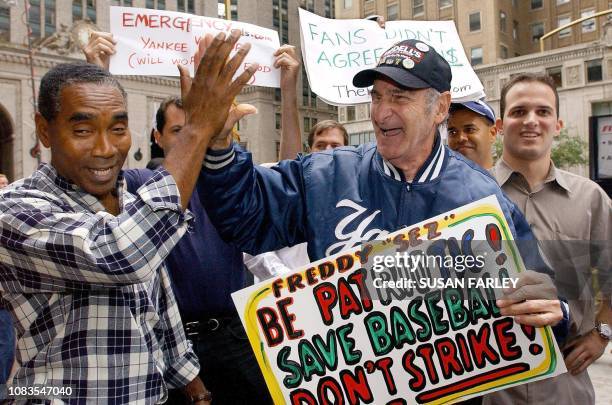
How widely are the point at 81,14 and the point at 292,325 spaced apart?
38.5 m

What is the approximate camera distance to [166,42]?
3459mm

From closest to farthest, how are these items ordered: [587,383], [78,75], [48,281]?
[48,281], [78,75], [587,383]

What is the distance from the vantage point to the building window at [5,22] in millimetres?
32531

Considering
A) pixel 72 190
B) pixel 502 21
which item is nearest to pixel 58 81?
pixel 72 190

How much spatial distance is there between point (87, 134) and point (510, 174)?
1981 millimetres

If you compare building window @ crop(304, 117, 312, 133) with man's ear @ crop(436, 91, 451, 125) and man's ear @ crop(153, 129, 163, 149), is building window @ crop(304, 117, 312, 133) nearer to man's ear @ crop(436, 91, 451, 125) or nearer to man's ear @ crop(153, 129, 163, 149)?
man's ear @ crop(153, 129, 163, 149)

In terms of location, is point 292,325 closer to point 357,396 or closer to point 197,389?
point 357,396

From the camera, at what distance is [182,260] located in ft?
8.58

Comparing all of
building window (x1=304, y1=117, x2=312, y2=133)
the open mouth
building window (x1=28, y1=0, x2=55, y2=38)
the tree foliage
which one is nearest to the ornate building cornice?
building window (x1=28, y1=0, x2=55, y2=38)

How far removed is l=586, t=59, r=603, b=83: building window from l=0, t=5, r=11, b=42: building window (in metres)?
37.4

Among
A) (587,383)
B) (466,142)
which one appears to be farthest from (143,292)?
(466,142)

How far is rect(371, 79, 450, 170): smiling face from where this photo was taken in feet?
6.98

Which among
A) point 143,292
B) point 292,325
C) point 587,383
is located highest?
point 143,292

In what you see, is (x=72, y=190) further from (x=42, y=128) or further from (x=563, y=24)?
(x=563, y=24)
